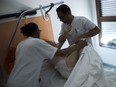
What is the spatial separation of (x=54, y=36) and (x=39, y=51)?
1.16 meters

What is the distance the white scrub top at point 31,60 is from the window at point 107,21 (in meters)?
1.82

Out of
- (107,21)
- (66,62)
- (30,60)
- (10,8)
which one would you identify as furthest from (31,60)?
(107,21)

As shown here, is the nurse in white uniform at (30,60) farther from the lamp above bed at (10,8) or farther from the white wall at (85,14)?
the white wall at (85,14)

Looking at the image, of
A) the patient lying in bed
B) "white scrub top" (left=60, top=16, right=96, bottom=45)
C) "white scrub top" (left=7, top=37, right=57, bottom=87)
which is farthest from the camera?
"white scrub top" (left=60, top=16, right=96, bottom=45)

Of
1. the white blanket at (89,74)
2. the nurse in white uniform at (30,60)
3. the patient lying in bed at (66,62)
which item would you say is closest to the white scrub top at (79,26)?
the patient lying in bed at (66,62)

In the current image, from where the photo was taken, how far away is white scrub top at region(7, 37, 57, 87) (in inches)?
65.4

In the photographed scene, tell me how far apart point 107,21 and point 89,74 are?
2.04 m

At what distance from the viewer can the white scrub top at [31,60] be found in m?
1.66

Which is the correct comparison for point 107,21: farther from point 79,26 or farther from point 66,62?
point 66,62

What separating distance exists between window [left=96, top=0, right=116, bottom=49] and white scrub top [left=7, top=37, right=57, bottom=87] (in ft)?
5.97

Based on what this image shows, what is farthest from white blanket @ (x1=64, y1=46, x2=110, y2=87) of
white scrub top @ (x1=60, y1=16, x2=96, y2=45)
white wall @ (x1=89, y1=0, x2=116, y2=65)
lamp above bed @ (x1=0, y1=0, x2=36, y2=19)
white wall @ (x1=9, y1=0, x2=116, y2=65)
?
white wall @ (x1=89, y1=0, x2=116, y2=65)

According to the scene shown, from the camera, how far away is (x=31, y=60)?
1673 millimetres

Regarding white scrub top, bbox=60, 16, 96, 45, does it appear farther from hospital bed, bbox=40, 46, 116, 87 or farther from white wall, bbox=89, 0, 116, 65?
white wall, bbox=89, 0, 116, 65

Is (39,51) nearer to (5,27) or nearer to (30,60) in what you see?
(30,60)
